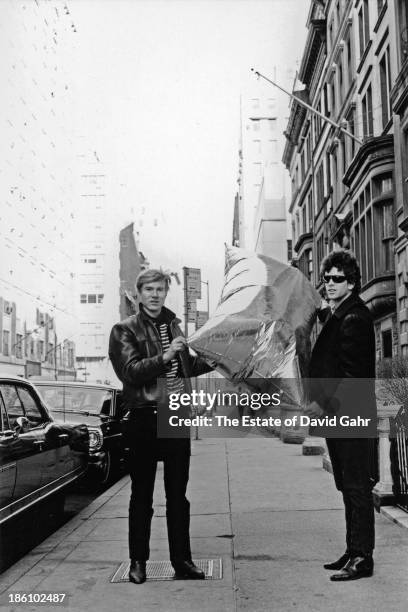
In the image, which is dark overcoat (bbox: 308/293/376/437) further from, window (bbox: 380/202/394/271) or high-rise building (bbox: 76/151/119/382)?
window (bbox: 380/202/394/271)

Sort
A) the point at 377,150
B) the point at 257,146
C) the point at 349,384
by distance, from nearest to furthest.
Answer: the point at 349,384 < the point at 257,146 < the point at 377,150

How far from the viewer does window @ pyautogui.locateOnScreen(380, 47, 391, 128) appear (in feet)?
59.9

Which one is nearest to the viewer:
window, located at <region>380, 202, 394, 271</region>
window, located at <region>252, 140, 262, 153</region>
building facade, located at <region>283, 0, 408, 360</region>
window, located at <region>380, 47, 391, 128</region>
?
window, located at <region>252, 140, 262, 153</region>

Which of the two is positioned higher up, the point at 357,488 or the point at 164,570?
the point at 357,488

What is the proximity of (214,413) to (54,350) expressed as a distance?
6.20 feet

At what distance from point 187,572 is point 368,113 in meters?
18.1

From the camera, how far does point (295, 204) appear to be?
4178 centimetres

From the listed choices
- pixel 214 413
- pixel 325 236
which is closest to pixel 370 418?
pixel 214 413

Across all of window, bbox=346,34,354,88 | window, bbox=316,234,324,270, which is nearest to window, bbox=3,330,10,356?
window, bbox=346,34,354,88

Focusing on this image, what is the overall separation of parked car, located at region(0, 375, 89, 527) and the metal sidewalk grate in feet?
3.21

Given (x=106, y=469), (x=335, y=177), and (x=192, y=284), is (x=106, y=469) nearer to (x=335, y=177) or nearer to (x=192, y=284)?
(x=192, y=284)

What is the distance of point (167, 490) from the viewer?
4.75m

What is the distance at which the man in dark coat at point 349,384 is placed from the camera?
→ 173 inches

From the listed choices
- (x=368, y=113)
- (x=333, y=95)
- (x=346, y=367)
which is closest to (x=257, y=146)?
(x=346, y=367)
